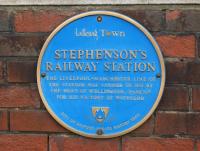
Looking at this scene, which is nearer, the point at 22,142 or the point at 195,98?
the point at 195,98

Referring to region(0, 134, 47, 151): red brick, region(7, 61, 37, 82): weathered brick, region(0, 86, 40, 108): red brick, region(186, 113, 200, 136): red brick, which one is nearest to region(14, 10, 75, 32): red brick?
region(7, 61, 37, 82): weathered brick

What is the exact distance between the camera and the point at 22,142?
2.02m

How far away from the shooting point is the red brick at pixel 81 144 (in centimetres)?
197

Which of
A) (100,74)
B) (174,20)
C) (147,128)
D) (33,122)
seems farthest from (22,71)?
(174,20)

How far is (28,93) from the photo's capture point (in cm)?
199

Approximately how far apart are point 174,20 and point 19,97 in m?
0.83

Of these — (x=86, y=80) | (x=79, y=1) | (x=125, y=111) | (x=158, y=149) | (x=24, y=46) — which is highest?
(x=79, y=1)

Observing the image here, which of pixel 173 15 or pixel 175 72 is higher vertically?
pixel 173 15

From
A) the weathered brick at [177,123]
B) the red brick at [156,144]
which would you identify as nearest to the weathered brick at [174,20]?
the weathered brick at [177,123]

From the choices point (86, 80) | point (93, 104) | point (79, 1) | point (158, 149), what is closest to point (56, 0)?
point (79, 1)

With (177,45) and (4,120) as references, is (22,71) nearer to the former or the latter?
(4,120)

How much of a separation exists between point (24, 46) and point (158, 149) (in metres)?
0.81

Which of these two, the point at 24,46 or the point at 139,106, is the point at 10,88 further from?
the point at 139,106

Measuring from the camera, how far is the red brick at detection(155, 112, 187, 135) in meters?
1.92
